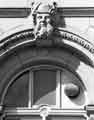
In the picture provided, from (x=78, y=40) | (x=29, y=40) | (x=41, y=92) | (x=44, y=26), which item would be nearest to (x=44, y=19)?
(x=44, y=26)

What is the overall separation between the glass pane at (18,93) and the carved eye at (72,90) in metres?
0.98

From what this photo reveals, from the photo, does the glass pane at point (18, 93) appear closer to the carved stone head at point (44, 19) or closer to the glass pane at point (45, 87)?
the glass pane at point (45, 87)

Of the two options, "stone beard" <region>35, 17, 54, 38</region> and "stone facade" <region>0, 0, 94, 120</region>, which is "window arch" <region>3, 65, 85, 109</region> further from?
"stone beard" <region>35, 17, 54, 38</region>

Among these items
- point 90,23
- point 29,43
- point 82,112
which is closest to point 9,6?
point 29,43

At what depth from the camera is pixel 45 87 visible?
14.5 m

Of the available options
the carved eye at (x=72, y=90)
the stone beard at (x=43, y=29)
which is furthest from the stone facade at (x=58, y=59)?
the stone beard at (x=43, y=29)

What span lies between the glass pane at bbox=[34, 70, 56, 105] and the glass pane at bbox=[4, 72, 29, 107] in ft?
0.78

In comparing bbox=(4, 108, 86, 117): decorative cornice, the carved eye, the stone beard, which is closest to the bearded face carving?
the stone beard

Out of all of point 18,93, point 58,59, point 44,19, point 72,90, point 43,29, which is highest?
point 44,19

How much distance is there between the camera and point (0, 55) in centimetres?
1416

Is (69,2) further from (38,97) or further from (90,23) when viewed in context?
(38,97)

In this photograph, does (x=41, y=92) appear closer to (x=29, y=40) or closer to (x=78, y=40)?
(x=29, y=40)

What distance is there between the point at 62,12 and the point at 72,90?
1836 millimetres

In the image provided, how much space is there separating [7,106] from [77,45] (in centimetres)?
220
